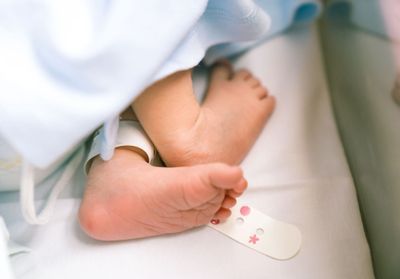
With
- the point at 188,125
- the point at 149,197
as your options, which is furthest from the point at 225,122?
the point at 149,197

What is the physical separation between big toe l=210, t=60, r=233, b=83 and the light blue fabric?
201 mm

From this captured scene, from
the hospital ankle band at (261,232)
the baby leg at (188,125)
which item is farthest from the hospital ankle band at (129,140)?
the hospital ankle band at (261,232)

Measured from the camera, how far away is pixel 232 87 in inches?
29.2

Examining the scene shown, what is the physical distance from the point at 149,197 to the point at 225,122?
0.17 m

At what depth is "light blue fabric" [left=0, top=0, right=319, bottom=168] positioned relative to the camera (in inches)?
20.3

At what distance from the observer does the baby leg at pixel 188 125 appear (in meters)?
0.61

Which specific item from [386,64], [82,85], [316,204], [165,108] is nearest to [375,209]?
[316,204]

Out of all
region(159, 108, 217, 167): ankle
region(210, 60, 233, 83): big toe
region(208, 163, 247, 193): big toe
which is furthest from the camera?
region(210, 60, 233, 83): big toe

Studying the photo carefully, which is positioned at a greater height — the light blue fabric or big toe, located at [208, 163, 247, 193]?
the light blue fabric

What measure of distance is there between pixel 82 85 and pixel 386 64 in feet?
1.36

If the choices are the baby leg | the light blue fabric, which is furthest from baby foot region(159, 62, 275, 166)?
the light blue fabric

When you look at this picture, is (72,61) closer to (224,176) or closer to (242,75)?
(224,176)

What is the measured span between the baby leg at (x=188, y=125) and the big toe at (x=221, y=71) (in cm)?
8

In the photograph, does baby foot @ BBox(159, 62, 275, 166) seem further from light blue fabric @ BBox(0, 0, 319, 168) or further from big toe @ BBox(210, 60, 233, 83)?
light blue fabric @ BBox(0, 0, 319, 168)
